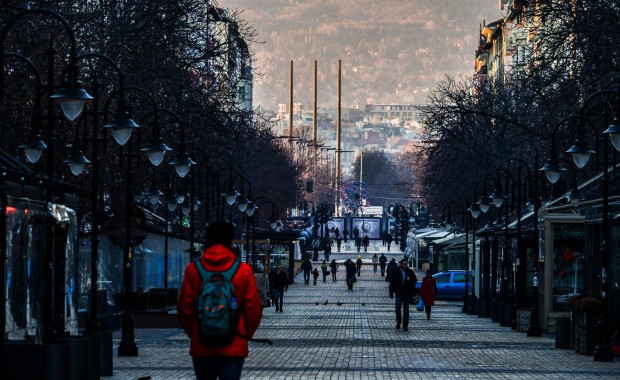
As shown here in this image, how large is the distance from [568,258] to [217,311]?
898 inches

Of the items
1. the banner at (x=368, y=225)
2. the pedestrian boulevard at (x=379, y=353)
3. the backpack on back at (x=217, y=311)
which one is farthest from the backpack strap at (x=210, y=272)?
the banner at (x=368, y=225)

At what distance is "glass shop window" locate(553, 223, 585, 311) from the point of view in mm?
34406

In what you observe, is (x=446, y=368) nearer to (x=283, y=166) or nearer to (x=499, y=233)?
(x=499, y=233)

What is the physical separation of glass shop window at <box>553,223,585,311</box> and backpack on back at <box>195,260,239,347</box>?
873 inches

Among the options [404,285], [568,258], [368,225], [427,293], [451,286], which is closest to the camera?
[568,258]

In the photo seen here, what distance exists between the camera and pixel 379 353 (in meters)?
29.0

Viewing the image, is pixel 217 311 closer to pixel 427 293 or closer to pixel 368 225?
pixel 427 293

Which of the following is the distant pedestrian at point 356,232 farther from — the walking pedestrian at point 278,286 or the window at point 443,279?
the walking pedestrian at point 278,286

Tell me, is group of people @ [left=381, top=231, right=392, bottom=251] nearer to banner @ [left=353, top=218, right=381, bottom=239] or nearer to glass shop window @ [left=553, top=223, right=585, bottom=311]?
banner @ [left=353, top=218, right=381, bottom=239]

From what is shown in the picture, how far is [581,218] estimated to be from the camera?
112 feet

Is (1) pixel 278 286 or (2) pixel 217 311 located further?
(1) pixel 278 286

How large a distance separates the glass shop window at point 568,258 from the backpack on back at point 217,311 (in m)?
22.2

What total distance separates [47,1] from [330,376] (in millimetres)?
16988

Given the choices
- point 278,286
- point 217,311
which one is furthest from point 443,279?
point 217,311
